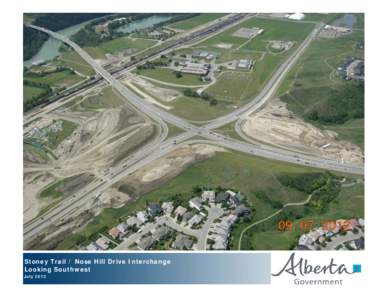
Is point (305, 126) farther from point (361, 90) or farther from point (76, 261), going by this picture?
point (76, 261)

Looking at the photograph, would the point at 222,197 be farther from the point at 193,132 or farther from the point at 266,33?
the point at 266,33

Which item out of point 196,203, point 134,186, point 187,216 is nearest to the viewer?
point 187,216

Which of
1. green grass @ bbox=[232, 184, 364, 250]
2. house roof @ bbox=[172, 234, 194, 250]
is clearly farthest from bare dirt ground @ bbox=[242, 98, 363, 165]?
house roof @ bbox=[172, 234, 194, 250]

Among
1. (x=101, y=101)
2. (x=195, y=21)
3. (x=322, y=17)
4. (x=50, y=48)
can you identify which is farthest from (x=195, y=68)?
(x=50, y=48)

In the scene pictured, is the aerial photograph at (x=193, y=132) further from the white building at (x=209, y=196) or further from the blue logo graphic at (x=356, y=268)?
the blue logo graphic at (x=356, y=268)

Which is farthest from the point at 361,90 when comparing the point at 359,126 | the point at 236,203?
the point at 236,203

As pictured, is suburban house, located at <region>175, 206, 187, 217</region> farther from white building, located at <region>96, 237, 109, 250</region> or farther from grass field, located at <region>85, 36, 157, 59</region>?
grass field, located at <region>85, 36, 157, 59</region>

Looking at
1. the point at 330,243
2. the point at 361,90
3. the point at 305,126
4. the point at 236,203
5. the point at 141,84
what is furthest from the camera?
the point at 141,84
